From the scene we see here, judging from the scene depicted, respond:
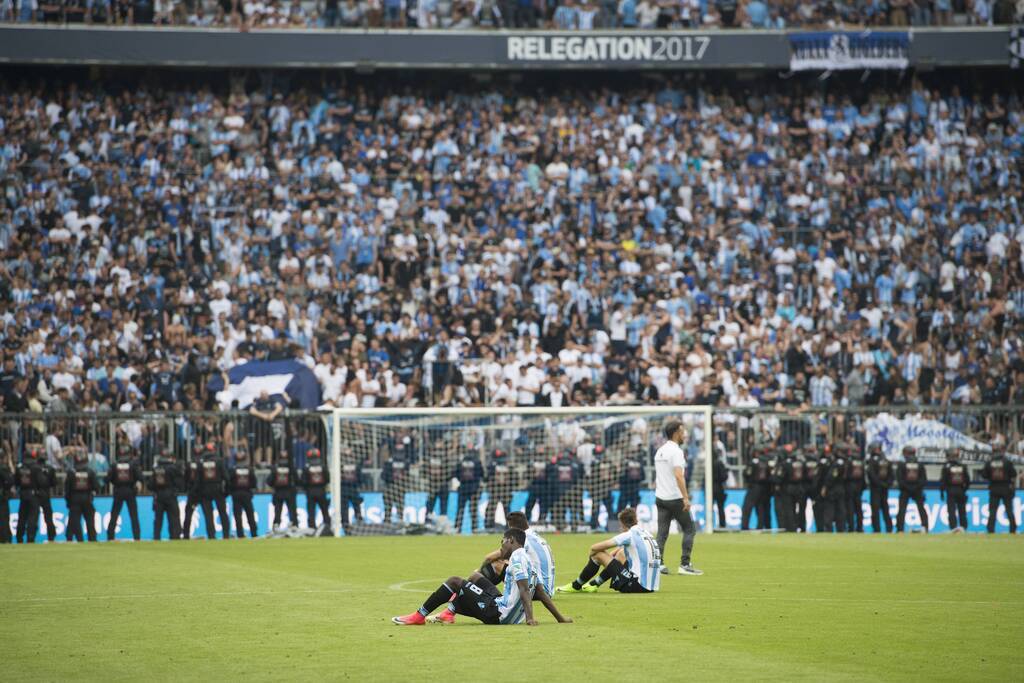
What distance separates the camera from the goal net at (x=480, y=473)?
2866cm

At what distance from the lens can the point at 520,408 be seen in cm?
2947

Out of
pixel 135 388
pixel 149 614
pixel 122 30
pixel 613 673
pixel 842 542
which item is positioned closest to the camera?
pixel 613 673

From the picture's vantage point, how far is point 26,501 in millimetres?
27297

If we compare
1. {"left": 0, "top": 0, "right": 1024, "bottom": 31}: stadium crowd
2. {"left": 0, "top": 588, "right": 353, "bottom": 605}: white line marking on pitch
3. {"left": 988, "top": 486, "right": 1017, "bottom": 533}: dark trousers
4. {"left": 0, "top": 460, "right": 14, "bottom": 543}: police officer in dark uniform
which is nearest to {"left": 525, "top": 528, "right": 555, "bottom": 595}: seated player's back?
{"left": 0, "top": 588, "right": 353, "bottom": 605}: white line marking on pitch

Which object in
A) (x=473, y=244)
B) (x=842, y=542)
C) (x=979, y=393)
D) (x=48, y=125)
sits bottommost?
(x=842, y=542)

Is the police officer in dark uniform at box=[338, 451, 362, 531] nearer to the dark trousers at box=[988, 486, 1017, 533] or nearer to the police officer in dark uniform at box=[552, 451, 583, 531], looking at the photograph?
the police officer in dark uniform at box=[552, 451, 583, 531]

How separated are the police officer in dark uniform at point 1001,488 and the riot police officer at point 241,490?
13.4m

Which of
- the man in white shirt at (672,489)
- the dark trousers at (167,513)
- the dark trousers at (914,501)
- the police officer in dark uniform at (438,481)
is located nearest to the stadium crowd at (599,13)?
the police officer in dark uniform at (438,481)

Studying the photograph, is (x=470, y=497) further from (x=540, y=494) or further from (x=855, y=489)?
(x=855, y=489)

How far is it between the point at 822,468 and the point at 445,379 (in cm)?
791

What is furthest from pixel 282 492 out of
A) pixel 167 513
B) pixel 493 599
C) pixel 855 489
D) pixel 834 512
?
pixel 493 599

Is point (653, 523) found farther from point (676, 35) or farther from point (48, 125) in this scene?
point (48, 125)

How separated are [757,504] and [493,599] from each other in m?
16.1

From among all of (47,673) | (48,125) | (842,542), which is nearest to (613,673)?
(47,673)
